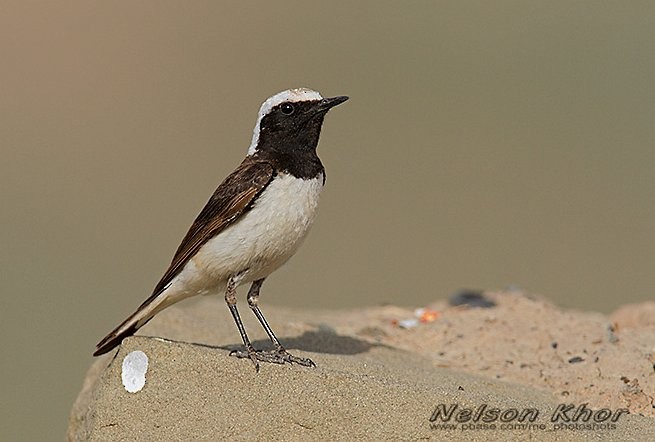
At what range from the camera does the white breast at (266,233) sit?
25.3ft

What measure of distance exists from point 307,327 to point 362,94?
694 inches

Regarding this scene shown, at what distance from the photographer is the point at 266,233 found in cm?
772

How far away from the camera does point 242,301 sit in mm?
11320

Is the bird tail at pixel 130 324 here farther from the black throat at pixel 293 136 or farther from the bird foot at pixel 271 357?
the black throat at pixel 293 136

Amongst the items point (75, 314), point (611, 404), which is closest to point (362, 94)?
point (75, 314)

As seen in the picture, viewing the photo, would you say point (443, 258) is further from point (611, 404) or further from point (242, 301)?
point (611, 404)

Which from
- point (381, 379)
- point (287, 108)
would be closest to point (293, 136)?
point (287, 108)

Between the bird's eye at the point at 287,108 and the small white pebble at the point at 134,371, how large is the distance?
209 cm

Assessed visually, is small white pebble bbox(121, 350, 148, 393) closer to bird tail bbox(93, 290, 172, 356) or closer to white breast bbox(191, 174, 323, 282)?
bird tail bbox(93, 290, 172, 356)

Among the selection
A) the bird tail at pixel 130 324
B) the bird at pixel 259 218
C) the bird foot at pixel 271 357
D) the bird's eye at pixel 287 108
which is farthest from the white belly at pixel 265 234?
the bird foot at pixel 271 357

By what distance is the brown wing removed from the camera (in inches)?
307

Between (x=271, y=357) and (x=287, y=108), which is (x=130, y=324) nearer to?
(x=271, y=357)

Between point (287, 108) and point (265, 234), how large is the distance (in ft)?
3.27

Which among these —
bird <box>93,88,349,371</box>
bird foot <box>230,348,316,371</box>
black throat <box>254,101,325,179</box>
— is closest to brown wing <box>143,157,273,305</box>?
bird <box>93,88,349,371</box>
